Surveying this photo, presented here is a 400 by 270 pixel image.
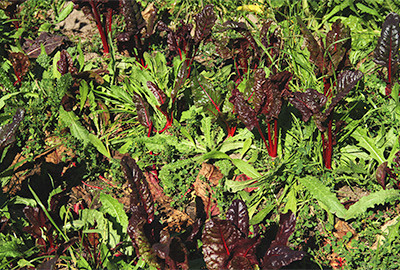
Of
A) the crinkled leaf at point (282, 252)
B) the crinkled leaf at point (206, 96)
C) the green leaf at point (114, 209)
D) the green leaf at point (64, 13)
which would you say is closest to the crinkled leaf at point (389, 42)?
the crinkled leaf at point (206, 96)

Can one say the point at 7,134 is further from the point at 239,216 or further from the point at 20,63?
the point at 239,216

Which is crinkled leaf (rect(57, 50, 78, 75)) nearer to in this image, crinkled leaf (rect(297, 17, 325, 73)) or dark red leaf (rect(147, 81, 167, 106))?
dark red leaf (rect(147, 81, 167, 106))

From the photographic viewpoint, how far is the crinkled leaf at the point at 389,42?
10.5ft

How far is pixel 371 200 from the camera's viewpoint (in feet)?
9.07

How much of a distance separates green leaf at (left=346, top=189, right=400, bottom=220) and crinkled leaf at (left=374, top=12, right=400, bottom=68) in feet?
3.60

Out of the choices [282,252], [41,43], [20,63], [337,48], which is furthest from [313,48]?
[41,43]

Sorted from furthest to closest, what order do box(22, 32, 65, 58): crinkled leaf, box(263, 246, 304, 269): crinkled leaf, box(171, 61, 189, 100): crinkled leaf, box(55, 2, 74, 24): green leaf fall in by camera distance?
box(55, 2, 74, 24): green leaf → box(22, 32, 65, 58): crinkled leaf → box(171, 61, 189, 100): crinkled leaf → box(263, 246, 304, 269): crinkled leaf

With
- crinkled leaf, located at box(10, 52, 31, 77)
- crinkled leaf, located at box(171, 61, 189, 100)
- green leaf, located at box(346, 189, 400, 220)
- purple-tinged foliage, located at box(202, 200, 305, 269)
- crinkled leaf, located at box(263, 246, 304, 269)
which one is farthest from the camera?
crinkled leaf, located at box(10, 52, 31, 77)

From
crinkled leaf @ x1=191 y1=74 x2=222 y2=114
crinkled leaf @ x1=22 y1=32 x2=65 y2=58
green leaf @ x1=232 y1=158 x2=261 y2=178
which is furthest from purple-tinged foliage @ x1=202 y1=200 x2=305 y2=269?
crinkled leaf @ x1=22 y1=32 x2=65 y2=58

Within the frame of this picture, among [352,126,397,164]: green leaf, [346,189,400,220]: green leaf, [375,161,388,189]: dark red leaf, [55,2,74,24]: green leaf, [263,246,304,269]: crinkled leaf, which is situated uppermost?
[55,2,74,24]: green leaf

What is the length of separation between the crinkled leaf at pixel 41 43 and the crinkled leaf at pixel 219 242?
2.98 metres

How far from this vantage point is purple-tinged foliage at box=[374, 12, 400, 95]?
3191 millimetres

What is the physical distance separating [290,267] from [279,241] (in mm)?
360

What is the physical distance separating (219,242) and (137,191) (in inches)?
23.6
